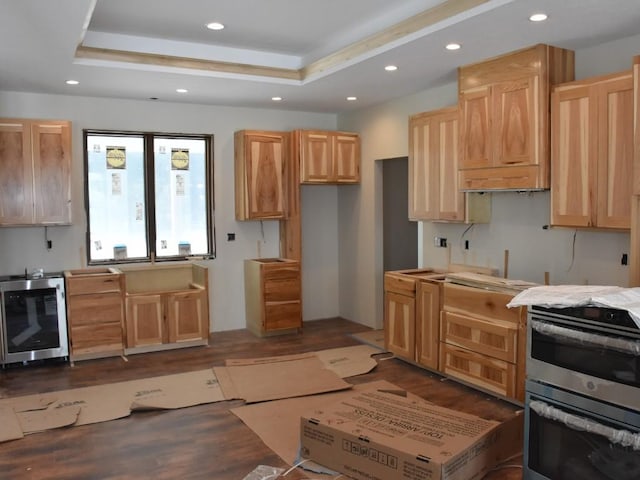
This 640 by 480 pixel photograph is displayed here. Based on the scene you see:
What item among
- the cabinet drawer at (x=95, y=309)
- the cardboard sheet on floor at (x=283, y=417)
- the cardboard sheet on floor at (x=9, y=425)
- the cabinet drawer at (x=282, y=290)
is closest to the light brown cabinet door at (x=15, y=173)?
the cabinet drawer at (x=95, y=309)

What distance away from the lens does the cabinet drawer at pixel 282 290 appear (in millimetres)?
6344

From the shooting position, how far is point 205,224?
6.68 meters

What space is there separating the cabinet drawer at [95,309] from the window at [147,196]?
28.8 inches

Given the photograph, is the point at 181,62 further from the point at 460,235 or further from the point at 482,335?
the point at 482,335

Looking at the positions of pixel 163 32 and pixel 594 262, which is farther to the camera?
pixel 163 32

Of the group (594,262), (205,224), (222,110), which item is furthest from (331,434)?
(222,110)

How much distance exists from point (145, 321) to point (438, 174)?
130 inches

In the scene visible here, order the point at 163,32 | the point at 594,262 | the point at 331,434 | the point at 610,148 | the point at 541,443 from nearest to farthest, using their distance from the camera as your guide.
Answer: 1. the point at 541,443
2. the point at 331,434
3. the point at 610,148
4. the point at 594,262
5. the point at 163,32

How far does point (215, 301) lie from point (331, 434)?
383cm

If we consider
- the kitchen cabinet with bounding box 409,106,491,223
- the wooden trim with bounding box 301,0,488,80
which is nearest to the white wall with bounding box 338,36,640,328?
the kitchen cabinet with bounding box 409,106,491,223

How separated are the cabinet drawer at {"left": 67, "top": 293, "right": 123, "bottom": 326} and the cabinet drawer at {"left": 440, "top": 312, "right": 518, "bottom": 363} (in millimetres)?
3193

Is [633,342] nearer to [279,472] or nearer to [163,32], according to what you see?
[279,472]

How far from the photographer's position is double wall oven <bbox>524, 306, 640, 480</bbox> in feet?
8.07

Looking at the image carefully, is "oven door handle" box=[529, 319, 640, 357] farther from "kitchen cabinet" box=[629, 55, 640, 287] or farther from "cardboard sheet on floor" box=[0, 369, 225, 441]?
"cardboard sheet on floor" box=[0, 369, 225, 441]
